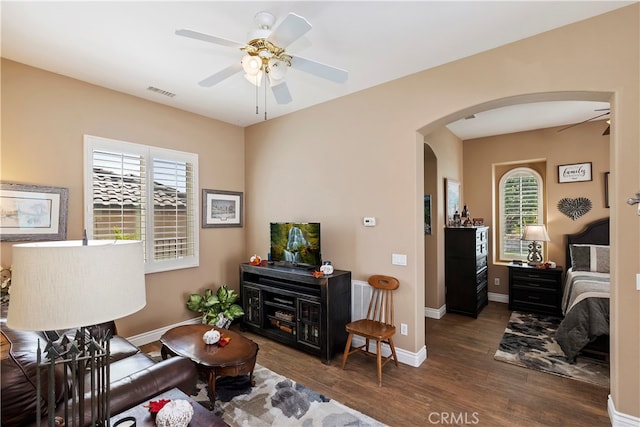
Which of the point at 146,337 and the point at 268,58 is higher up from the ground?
the point at 268,58

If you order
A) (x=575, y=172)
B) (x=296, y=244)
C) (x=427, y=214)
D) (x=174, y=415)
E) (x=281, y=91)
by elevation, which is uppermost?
(x=281, y=91)

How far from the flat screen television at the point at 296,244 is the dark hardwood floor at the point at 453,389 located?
1048 millimetres

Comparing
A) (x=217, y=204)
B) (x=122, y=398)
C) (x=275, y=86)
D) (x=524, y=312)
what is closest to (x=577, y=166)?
(x=524, y=312)

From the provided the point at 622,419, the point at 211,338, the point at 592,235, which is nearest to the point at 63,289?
the point at 211,338

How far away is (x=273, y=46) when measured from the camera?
2131mm

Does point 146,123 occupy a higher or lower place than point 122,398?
higher

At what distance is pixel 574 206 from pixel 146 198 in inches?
246

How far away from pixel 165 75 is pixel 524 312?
5965mm

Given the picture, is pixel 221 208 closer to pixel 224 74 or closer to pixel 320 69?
pixel 224 74

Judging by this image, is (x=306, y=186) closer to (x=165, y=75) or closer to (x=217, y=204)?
(x=217, y=204)

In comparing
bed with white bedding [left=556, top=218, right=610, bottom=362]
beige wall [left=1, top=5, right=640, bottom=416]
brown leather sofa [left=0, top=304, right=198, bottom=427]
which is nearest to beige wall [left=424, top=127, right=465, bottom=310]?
beige wall [left=1, top=5, right=640, bottom=416]

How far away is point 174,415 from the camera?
141 cm

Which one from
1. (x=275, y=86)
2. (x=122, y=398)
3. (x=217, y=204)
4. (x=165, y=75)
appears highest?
(x=165, y=75)

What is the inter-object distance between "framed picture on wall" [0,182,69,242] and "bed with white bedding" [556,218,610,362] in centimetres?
538
